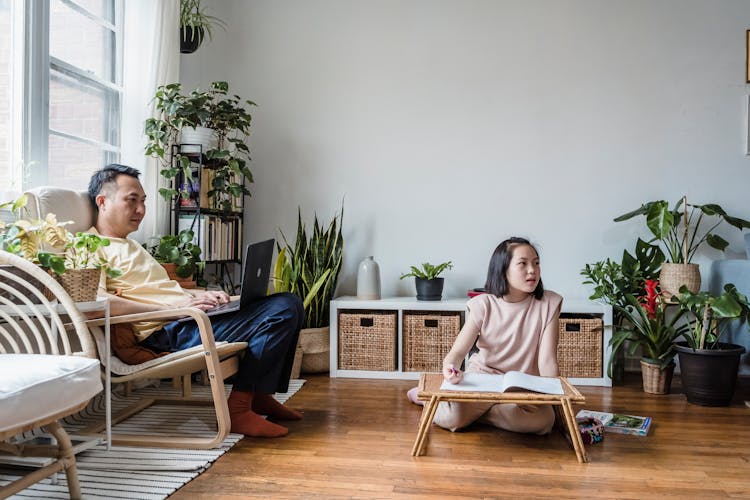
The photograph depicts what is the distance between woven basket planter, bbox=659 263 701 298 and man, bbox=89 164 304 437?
81.9 inches

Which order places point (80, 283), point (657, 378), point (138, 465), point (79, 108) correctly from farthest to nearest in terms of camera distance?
point (657, 378) → point (79, 108) → point (138, 465) → point (80, 283)

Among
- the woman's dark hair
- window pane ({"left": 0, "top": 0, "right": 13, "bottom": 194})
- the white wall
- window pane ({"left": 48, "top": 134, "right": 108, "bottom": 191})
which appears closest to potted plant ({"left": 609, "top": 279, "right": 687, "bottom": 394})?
the white wall

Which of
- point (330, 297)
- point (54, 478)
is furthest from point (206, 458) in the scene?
point (330, 297)

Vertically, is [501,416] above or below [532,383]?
below

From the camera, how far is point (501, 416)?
260cm

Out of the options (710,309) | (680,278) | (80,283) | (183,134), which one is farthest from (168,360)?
(680,278)

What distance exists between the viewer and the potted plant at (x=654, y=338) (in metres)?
3.35

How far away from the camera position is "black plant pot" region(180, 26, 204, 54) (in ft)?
12.5

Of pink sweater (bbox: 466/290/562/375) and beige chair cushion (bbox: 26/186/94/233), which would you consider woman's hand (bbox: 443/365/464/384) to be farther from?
beige chair cushion (bbox: 26/186/94/233)

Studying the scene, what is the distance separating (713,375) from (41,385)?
2.88m

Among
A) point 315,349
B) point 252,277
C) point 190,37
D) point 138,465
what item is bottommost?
point 138,465

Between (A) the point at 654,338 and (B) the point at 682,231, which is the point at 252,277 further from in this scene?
(B) the point at 682,231

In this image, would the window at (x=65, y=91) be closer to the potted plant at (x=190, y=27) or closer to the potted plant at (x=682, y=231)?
the potted plant at (x=190, y=27)

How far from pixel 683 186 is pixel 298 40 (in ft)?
8.46
